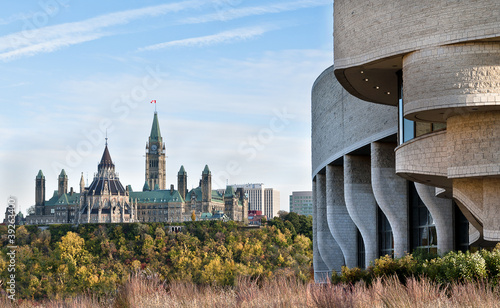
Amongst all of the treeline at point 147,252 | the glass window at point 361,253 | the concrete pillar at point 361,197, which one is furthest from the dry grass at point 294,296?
the treeline at point 147,252

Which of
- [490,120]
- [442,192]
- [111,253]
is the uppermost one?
[490,120]

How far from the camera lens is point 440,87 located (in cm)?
2177

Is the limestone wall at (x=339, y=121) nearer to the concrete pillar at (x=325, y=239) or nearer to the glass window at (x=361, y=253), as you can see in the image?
the concrete pillar at (x=325, y=239)

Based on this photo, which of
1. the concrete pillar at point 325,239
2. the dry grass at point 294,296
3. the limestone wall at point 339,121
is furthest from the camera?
the concrete pillar at point 325,239

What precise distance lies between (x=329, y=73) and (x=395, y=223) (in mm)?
11736

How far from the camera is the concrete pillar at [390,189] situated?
35125 mm

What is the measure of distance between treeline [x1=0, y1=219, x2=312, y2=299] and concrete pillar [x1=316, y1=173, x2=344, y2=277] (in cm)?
6259

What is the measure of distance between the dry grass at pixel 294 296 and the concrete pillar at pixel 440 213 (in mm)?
14386

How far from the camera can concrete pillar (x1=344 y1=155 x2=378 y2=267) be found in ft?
133

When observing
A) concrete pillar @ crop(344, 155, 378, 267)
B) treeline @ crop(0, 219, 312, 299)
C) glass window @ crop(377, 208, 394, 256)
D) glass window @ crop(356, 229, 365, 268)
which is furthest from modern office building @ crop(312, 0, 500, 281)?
treeline @ crop(0, 219, 312, 299)

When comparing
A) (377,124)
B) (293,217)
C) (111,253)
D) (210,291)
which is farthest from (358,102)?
(293,217)

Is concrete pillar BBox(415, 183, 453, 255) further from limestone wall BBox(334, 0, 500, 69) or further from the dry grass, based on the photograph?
the dry grass

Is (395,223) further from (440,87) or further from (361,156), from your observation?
(440,87)

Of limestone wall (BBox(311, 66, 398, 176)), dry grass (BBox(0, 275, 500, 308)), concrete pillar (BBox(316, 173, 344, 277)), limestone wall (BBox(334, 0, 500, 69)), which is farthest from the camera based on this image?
concrete pillar (BBox(316, 173, 344, 277))
